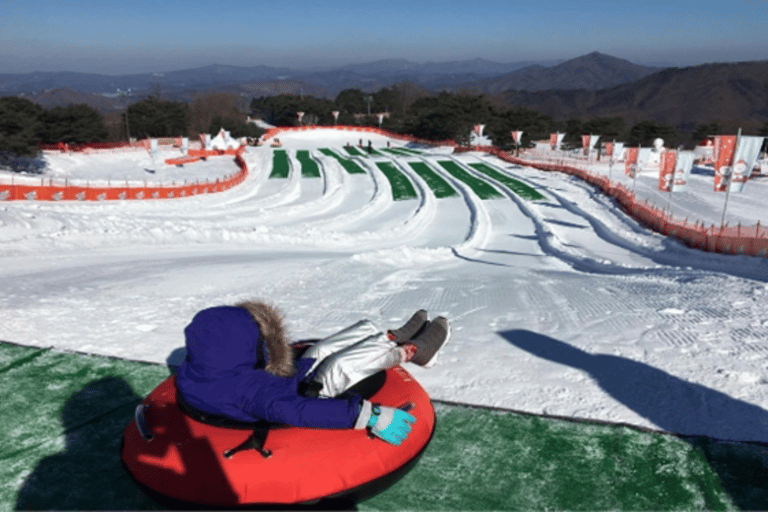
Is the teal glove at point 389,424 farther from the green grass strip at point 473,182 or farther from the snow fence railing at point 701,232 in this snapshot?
the green grass strip at point 473,182

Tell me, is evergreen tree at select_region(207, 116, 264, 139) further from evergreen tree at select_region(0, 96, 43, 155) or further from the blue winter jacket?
the blue winter jacket

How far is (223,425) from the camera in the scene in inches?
133

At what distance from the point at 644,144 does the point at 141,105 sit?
219 ft

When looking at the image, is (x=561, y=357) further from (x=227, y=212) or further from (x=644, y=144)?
(x=644, y=144)

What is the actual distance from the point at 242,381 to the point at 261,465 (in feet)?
1.63

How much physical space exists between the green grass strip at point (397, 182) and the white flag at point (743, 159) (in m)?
15.9

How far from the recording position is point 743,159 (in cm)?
1734

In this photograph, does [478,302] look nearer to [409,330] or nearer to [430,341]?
[409,330]

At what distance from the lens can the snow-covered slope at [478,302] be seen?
4973 millimetres

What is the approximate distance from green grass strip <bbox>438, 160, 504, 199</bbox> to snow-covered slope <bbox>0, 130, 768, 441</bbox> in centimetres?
938

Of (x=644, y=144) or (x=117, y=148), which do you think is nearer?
(x=117, y=148)

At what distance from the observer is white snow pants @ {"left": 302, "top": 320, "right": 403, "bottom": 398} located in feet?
11.6

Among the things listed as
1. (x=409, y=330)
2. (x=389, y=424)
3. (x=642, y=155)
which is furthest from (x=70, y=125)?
(x=389, y=424)

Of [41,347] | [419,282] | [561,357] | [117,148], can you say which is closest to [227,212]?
[419,282]
